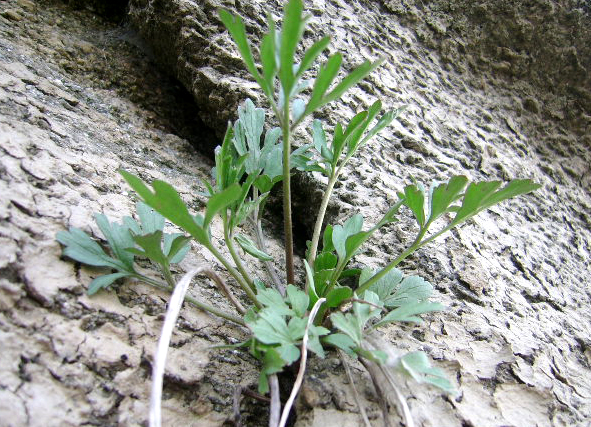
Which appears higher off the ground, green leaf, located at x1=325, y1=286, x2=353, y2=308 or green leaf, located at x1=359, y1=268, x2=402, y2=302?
green leaf, located at x1=359, y1=268, x2=402, y2=302

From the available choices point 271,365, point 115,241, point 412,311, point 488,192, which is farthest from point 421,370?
point 115,241

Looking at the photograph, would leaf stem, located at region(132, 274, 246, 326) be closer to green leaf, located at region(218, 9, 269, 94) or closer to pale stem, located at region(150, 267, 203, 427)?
pale stem, located at region(150, 267, 203, 427)

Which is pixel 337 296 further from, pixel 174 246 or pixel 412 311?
pixel 174 246

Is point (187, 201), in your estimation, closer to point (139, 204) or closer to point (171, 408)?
point (139, 204)

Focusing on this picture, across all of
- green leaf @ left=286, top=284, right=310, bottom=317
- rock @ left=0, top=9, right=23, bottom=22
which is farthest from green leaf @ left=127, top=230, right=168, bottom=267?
rock @ left=0, top=9, right=23, bottom=22

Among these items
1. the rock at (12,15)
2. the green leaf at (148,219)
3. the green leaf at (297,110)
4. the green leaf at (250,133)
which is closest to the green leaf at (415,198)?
the green leaf at (297,110)

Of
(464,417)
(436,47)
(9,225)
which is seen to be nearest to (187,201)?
(9,225)
